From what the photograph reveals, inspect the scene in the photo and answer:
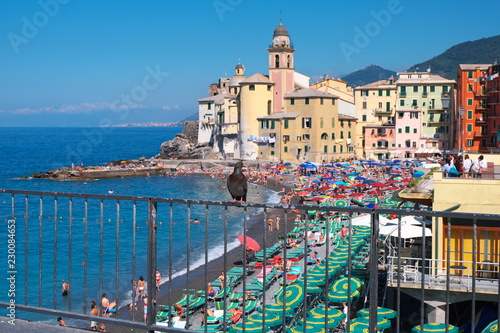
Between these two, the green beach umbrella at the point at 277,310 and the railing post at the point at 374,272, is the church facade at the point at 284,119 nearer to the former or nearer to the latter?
the green beach umbrella at the point at 277,310

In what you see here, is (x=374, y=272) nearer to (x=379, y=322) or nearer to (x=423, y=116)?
(x=379, y=322)

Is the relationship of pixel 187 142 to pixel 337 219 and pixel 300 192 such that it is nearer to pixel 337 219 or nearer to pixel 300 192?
pixel 300 192

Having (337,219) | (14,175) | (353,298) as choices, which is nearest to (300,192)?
(337,219)

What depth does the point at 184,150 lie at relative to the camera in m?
90.7

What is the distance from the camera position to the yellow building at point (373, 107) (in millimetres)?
78000

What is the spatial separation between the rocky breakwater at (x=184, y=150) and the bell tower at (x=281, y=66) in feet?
48.1

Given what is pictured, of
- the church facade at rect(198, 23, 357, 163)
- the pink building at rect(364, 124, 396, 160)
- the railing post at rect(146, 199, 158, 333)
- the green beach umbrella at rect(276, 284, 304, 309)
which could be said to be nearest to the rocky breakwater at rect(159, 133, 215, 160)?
the church facade at rect(198, 23, 357, 163)

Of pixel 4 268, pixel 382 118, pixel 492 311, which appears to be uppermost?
pixel 382 118

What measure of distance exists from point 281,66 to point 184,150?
23.8 metres

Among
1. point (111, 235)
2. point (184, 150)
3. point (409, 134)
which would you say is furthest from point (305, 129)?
point (111, 235)

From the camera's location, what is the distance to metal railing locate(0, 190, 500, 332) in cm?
481

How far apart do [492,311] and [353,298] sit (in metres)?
4.76

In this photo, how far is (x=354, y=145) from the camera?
3036 inches

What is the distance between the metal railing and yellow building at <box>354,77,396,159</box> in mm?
34380
